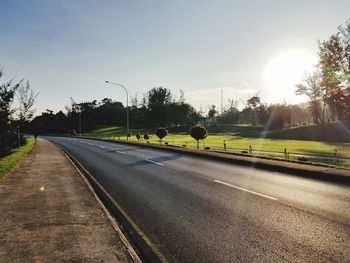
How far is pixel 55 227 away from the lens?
6.46 metres

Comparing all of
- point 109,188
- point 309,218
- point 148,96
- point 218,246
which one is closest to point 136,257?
point 218,246

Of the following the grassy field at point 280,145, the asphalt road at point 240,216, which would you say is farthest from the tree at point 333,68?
the asphalt road at point 240,216

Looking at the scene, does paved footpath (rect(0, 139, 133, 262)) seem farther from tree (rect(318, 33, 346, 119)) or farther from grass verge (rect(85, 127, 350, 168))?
tree (rect(318, 33, 346, 119))

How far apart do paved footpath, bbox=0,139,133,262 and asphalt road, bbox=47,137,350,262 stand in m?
0.86

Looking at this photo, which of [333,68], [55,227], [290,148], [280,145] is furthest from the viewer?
[333,68]

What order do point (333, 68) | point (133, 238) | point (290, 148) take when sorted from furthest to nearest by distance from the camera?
1. point (333, 68)
2. point (290, 148)
3. point (133, 238)

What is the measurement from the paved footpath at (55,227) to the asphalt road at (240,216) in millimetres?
864

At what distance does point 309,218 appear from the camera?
7.11 metres

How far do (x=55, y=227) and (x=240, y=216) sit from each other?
382 centimetres

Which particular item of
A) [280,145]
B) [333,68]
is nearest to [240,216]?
[280,145]

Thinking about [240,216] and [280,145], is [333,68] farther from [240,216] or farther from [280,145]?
[240,216]

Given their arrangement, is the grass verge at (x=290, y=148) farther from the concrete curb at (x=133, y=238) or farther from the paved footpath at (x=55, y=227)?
the paved footpath at (x=55, y=227)

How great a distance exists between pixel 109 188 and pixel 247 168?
24.1 ft

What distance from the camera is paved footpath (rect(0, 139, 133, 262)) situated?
16.7ft
